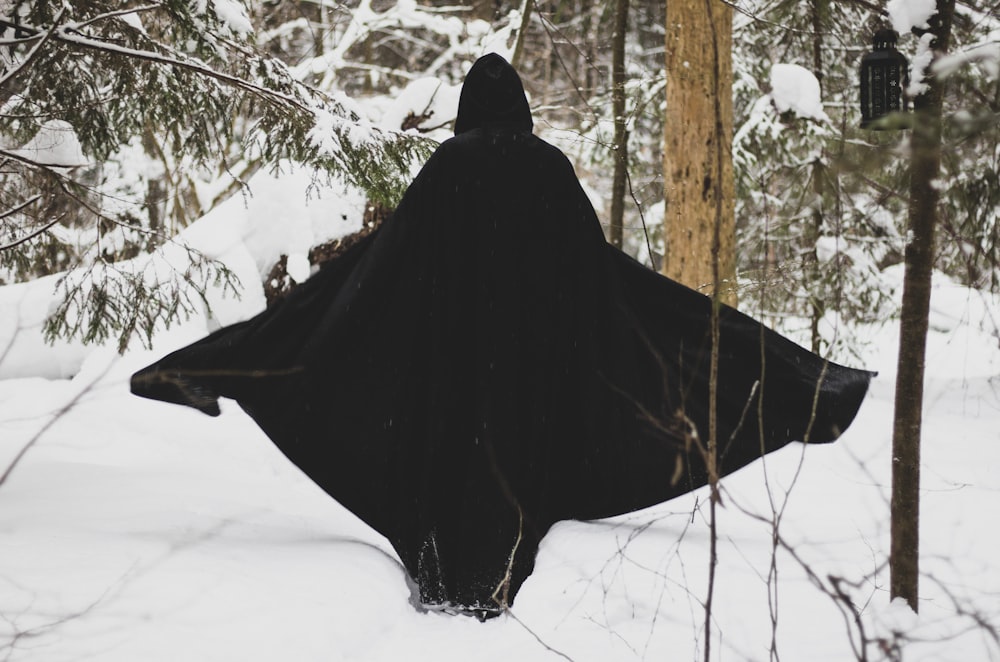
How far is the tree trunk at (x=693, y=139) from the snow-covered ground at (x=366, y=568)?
6.31 feet

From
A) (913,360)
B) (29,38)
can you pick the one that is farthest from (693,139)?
(29,38)

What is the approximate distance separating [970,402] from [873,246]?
2.75 metres

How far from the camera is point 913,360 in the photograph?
8.85 ft

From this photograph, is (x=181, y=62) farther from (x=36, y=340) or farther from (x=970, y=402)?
(x=970, y=402)

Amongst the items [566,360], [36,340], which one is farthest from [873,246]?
[36,340]

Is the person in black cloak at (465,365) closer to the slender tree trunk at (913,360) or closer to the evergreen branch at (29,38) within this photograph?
the slender tree trunk at (913,360)

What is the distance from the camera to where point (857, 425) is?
20.0ft

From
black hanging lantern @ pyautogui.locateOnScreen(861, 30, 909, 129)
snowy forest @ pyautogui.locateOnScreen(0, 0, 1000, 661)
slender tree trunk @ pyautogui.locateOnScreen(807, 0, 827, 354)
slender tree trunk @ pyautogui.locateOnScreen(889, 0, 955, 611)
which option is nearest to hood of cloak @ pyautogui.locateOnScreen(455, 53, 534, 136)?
snowy forest @ pyautogui.locateOnScreen(0, 0, 1000, 661)

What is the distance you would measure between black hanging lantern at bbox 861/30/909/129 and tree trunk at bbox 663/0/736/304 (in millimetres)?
2720

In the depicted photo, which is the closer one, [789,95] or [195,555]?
[195,555]

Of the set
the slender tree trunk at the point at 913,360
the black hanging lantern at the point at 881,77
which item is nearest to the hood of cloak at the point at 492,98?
the black hanging lantern at the point at 881,77

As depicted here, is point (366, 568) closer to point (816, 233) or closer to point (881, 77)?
point (881, 77)

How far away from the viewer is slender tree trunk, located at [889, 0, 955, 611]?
2.61 metres

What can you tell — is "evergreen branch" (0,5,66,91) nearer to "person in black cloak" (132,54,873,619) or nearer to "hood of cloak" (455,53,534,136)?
"person in black cloak" (132,54,873,619)
